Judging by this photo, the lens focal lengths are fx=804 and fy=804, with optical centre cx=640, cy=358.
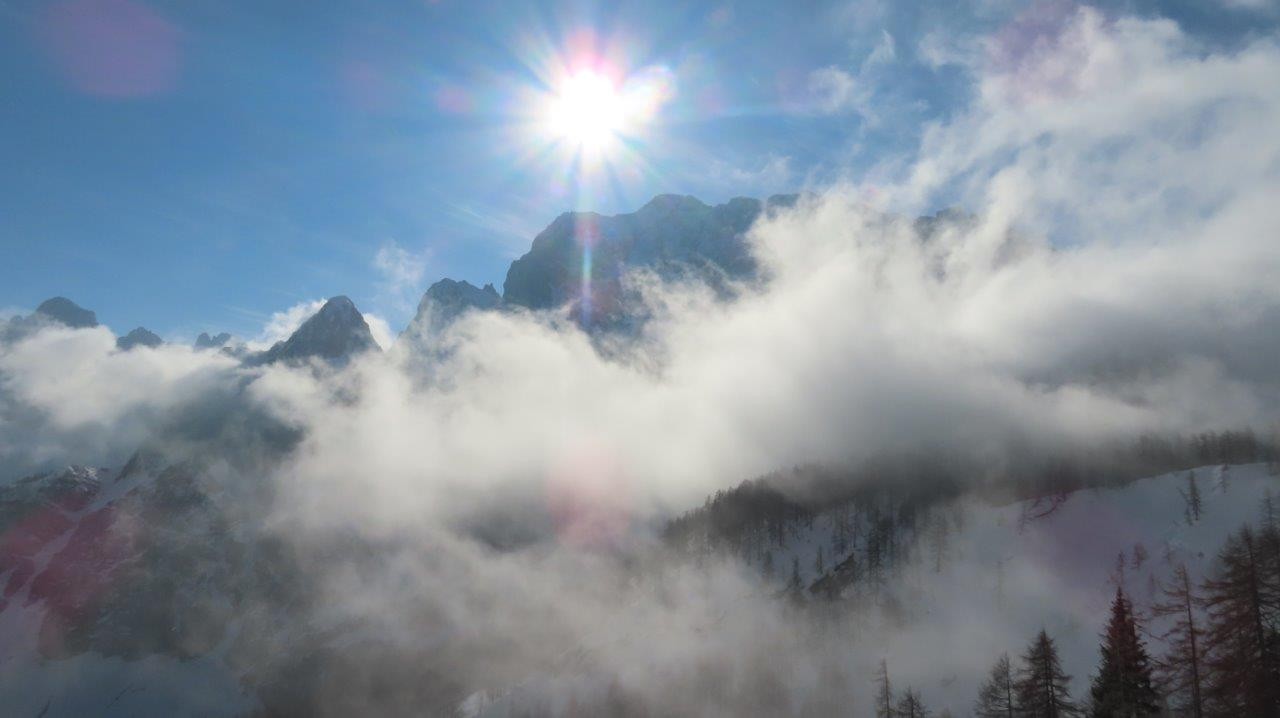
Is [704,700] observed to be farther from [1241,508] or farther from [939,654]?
[1241,508]

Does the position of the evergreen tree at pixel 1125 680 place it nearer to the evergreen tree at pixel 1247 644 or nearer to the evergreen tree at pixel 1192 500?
the evergreen tree at pixel 1247 644

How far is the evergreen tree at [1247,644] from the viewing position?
43.4 meters

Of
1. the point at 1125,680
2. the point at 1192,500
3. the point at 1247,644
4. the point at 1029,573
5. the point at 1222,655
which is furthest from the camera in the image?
the point at 1029,573

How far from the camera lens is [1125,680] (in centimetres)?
5566

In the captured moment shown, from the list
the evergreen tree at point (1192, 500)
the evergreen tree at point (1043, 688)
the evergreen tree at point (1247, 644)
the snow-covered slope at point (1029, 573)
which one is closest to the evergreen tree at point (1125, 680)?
the evergreen tree at point (1043, 688)

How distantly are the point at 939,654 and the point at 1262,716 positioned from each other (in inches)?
4790

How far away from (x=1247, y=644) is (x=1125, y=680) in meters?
13.1

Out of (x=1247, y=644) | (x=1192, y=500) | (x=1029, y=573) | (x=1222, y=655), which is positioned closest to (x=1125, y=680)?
(x=1222, y=655)

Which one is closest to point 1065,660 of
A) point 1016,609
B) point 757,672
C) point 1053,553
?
point 1016,609

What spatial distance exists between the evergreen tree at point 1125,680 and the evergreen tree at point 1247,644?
29.6ft

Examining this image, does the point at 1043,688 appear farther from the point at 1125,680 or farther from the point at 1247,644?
the point at 1247,644

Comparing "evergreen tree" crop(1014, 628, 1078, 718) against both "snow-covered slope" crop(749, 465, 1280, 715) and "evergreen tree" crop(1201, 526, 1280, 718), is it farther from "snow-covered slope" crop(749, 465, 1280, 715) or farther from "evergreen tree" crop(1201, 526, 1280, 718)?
"snow-covered slope" crop(749, 465, 1280, 715)

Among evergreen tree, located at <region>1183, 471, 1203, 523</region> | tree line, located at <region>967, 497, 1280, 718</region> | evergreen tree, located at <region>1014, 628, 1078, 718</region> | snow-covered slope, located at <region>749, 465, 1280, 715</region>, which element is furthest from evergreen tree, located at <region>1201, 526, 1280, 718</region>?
evergreen tree, located at <region>1183, 471, 1203, 523</region>

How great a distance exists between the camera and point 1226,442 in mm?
199125
